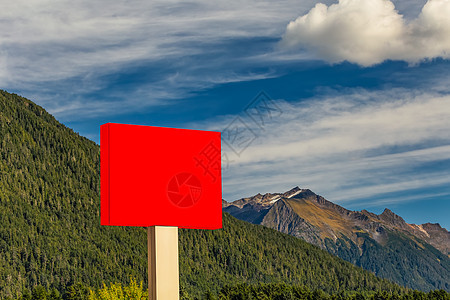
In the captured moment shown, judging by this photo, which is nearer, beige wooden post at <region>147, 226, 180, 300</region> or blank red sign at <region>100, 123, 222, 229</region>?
blank red sign at <region>100, 123, 222, 229</region>

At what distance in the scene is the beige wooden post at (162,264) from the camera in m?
23.6

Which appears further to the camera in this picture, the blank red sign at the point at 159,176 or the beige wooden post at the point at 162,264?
the beige wooden post at the point at 162,264

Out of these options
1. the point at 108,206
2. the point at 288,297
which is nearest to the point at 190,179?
the point at 108,206

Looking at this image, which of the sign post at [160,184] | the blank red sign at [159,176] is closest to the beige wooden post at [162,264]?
the sign post at [160,184]

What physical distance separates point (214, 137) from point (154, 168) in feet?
8.85

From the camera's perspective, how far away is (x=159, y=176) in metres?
23.6

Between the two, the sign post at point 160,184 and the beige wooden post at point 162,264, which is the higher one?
the sign post at point 160,184

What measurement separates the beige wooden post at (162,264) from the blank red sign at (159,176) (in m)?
0.47

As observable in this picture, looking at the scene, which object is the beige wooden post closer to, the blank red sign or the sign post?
the sign post

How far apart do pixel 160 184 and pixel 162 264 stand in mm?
2842

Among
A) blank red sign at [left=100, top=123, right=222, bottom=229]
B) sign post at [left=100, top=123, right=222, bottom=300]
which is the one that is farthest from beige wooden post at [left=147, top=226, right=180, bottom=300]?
blank red sign at [left=100, top=123, right=222, bottom=229]

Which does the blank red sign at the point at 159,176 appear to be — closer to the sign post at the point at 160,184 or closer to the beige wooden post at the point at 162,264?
the sign post at the point at 160,184

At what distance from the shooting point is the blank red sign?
23.0 meters

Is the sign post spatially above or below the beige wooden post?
above
